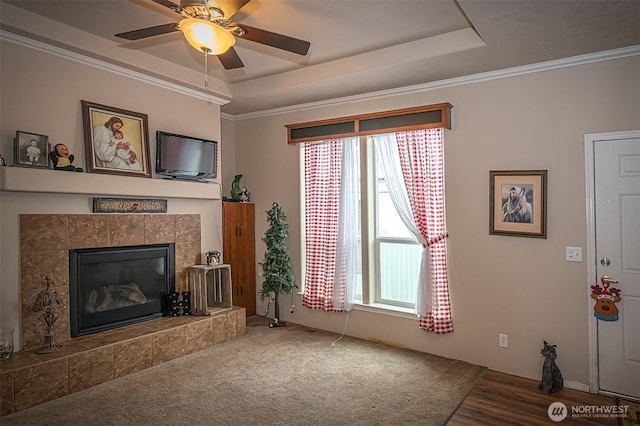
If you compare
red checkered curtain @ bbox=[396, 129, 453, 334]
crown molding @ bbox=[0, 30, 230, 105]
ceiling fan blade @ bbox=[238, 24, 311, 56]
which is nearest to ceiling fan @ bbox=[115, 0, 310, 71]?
ceiling fan blade @ bbox=[238, 24, 311, 56]

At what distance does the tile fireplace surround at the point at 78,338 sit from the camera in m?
3.03

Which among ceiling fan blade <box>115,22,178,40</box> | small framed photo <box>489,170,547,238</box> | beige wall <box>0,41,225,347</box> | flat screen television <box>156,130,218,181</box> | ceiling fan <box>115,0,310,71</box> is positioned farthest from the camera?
flat screen television <box>156,130,218,181</box>

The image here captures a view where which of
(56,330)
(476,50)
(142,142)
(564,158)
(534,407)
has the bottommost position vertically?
(534,407)

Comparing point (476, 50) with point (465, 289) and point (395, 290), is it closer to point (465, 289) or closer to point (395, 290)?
point (465, 289)

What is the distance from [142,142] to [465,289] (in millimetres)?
3503

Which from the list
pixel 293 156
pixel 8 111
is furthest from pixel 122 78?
pixel 293 156

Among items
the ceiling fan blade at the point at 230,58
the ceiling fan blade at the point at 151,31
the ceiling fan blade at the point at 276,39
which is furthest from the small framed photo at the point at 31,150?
the ceiling fan blade at the point at 276,39

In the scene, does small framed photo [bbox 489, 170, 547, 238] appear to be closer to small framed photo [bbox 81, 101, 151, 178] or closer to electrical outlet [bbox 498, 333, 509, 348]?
electrical outlet [bbox 498, 333, 509, 348]

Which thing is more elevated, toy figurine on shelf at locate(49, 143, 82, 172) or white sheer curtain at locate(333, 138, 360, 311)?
toy figurine on shelf at locate(49, 143, 82, 172)

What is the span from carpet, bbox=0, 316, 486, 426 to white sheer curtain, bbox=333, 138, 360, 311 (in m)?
0.64

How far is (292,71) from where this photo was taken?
14.5ft

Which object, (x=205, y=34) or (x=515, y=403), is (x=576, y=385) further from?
(x=205, y=34)

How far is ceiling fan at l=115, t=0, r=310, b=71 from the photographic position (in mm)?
2281

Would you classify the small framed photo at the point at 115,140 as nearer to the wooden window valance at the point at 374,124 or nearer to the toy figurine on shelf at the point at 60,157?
the toy figurine on shelf at the point at 60,157
